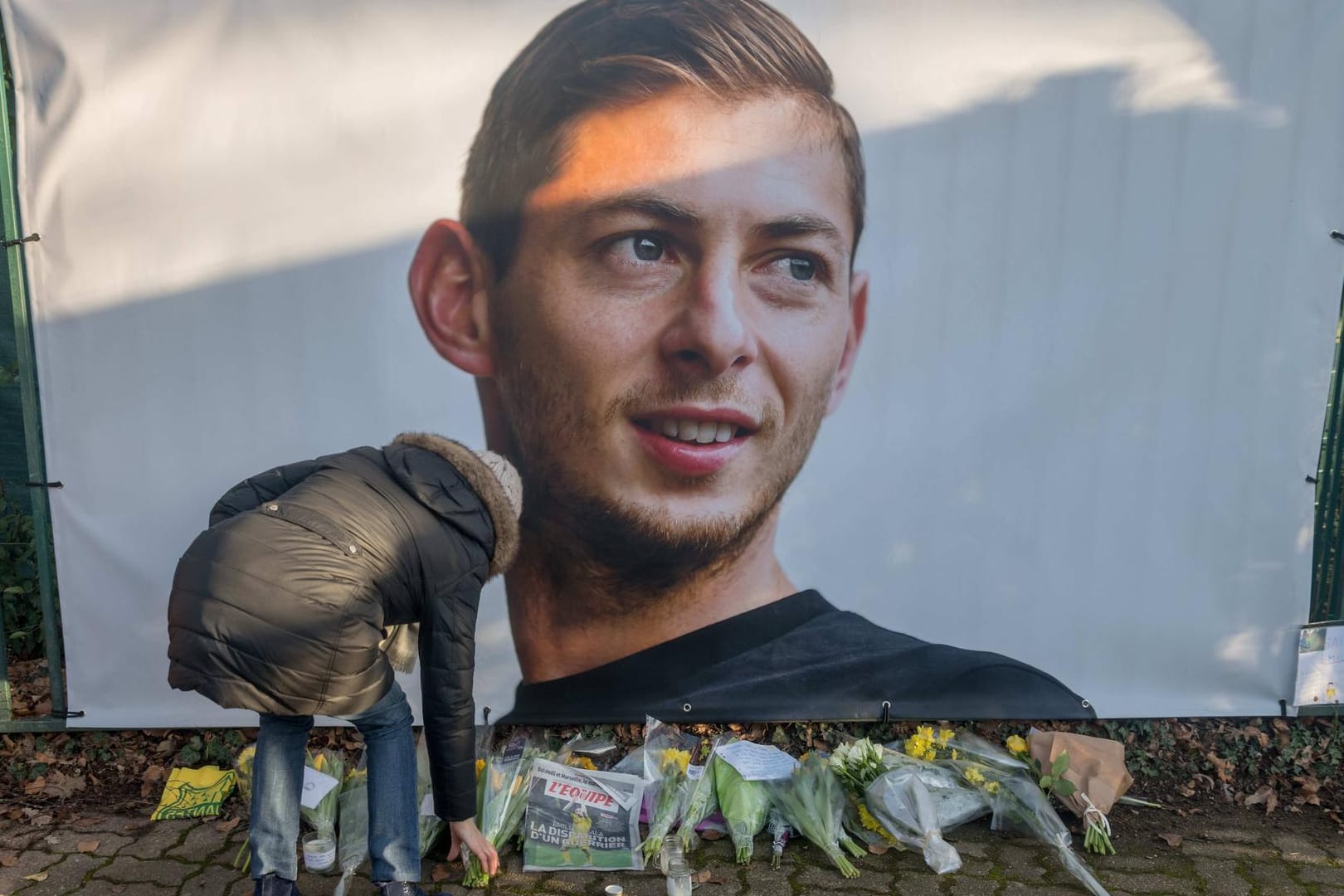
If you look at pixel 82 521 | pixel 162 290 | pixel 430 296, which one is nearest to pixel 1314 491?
pixel 430 296

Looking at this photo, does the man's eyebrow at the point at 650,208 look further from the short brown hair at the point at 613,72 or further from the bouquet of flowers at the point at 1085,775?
the bouquet of flowers at the point at 1085,775

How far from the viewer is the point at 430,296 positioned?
3.24 meters

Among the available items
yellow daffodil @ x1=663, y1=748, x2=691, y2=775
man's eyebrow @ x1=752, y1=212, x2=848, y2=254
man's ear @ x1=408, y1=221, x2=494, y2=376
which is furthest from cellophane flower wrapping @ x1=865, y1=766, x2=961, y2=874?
man's ear @ x1=408, y1=221, x2=494, y2=376

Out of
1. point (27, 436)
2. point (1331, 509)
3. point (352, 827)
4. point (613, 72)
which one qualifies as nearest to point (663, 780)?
point (352, 827)

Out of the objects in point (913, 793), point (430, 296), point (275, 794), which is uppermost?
point (430, 296)

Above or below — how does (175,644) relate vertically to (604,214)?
below

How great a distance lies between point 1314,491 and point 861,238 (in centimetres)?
191

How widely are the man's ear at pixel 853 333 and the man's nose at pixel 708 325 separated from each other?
0.39m

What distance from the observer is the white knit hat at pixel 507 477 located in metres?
2.52

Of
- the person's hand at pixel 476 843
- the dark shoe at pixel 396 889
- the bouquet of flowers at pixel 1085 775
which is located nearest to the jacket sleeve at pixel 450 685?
the person's hand at pixel 476 843

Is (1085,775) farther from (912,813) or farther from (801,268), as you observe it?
(801,268)

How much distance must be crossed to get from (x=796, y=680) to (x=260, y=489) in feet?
6.43

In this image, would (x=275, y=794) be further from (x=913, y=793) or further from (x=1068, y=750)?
(x=1068, y=750)

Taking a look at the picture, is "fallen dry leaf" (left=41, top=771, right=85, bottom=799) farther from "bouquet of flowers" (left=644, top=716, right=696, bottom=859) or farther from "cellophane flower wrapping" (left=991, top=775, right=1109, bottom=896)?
"cellophane flower wrapping" (left=991, top=775, right=1109, bottom=896)
